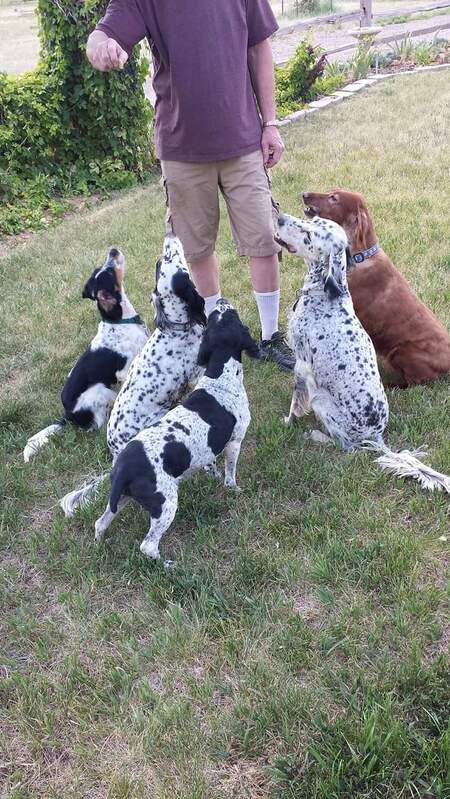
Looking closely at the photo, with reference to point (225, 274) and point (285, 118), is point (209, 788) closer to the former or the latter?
point (225, 274)

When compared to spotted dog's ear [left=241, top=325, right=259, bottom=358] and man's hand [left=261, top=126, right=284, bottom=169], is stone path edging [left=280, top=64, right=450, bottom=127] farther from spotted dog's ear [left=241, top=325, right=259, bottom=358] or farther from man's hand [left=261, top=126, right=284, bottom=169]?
spotted dog's ear [left=241, top=325, right=259, bottom=358]

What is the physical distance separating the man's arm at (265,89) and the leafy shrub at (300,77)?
8593 mm

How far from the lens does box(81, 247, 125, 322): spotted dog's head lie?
4215 millimetres

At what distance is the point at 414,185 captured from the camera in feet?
25.1

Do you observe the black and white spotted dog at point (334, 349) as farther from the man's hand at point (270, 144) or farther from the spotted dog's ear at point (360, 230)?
the man's hand at point (270, 144)

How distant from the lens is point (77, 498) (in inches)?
140

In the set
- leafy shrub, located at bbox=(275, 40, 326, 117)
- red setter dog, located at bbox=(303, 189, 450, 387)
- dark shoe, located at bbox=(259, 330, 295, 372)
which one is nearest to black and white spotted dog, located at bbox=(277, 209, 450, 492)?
red setter dog, located at bbox=(303, 189, 450, 387)

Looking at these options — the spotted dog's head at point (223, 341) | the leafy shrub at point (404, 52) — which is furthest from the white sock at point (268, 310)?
the leafy shrub at point (404, 52)

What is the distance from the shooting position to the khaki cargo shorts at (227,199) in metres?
4.29

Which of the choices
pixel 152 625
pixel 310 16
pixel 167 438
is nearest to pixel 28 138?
pixel 167 438

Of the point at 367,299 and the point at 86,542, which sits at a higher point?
the point at 367,299

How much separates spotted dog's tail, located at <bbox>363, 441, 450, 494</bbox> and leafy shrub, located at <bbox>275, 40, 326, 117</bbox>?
34.3 ft

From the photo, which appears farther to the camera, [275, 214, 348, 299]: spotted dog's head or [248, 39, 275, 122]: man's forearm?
[248, 39, 275, 122]: man's forearm

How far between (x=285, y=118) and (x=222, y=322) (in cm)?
895
